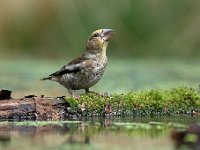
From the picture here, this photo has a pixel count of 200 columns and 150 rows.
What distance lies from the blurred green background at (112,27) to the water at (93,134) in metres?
9.71

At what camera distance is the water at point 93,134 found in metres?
8.62

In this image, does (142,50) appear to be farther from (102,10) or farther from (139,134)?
(139,134)

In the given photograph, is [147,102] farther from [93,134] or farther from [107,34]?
[93,134]

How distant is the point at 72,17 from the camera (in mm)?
22359

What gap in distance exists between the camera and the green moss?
11.1m

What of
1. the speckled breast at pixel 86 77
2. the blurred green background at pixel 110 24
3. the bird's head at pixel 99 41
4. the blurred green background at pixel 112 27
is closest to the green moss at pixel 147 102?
the speckled breast at pixel 86 77

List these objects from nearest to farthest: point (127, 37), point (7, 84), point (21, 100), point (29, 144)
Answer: point (29, 144), point (21, 100), point (7, 84), point (127, 37)

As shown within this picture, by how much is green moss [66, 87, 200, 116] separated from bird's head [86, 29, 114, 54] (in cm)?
86

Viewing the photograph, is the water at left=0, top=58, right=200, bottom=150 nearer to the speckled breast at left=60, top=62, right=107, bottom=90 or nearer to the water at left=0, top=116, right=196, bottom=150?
the water at left=0, top=116, right=196, bottom=150

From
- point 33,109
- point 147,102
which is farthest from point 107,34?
point 33,109

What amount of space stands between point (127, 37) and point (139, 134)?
12.8 meters

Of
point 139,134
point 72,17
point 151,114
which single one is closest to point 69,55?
point 72,17

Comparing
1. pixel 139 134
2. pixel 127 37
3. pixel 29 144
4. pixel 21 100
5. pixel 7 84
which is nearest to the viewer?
pixel 29 144

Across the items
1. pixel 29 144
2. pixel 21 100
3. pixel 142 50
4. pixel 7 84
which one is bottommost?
pixel 29 144
